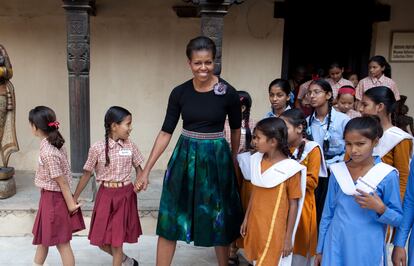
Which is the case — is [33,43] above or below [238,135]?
above

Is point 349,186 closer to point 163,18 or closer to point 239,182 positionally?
point 239,182

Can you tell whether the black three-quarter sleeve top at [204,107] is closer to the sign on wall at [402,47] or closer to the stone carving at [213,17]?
the stone carving at [213,17]

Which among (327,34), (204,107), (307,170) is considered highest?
(327,34)

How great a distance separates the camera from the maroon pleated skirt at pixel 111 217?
3.26 m

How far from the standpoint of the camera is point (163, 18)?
5.71 meters

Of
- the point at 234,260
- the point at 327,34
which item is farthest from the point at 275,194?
the point at 327,34

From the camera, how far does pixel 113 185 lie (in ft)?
10.8

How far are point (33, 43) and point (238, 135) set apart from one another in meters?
3.62

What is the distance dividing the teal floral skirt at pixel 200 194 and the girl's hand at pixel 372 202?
1.03 m

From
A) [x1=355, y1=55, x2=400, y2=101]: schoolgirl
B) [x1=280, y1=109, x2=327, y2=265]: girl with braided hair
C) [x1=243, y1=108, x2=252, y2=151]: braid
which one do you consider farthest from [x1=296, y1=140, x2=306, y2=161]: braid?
[x1=355, y1=55, x2=400, y2=101]: schoolgirl

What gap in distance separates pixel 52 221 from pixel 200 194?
1092mm

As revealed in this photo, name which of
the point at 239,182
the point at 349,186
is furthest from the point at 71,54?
the point at 349,186

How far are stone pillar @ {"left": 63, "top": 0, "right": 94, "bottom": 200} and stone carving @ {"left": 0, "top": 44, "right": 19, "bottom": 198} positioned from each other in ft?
2.03

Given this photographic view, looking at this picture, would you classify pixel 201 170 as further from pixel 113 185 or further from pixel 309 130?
pixel 309 130
